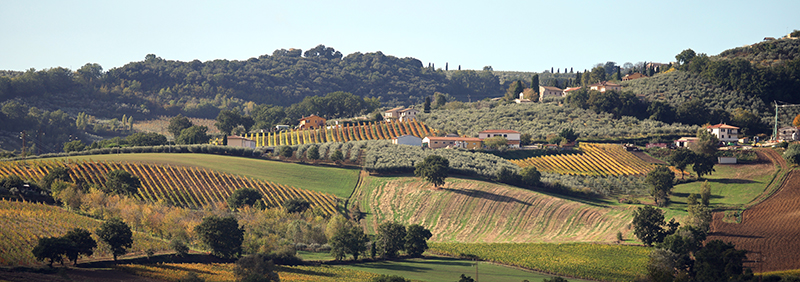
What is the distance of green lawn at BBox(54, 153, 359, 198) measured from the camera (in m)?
86.0

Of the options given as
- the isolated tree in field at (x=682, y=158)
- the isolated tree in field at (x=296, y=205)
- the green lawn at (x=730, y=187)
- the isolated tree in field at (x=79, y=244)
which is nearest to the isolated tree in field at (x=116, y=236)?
the isolated tree in field at (x=79, y=244)

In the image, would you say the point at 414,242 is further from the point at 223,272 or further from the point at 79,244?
the point at 79,244

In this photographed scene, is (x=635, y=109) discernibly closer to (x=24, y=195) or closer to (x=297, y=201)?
(x=297, y=201)

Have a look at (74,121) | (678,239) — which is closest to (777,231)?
(678,239)

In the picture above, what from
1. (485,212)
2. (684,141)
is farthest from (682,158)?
(485,212)

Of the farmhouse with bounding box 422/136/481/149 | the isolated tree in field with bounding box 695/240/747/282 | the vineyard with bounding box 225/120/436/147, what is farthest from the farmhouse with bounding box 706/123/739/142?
the isolated tree in field with bounding box 695/240/747/282

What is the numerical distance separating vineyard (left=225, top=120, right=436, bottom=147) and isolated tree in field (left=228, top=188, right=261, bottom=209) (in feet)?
136

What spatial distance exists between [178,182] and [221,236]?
27354 mm

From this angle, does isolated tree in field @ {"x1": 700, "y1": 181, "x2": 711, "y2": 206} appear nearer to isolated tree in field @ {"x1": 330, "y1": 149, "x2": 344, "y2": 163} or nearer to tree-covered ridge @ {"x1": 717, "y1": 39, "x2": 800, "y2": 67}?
isolated tree in field @ {"x1": 330, "y1": 149, "x2": 344, "y2": 163}

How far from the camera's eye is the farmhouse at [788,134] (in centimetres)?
10483

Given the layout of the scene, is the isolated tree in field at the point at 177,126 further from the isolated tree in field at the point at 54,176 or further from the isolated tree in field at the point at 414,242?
the isolated tree in field at the point at 414,242

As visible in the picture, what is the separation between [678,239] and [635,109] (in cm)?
8056

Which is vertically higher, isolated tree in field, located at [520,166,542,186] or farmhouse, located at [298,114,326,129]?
farmhouse, located at [298,114,326,129]

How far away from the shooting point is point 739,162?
95.0 meters
